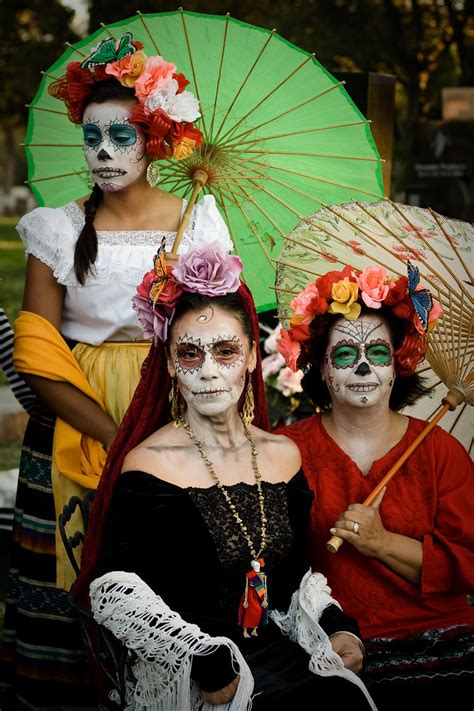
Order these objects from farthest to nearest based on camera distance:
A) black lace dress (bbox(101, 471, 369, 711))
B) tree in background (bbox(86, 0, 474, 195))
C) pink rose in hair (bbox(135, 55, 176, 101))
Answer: tree in background (bbox(86, 0, 474, 195)) < pink rose in hair (bbox(135, 55, 176, 101)) < black lace dress (bbox(101, 471, 369, 711))

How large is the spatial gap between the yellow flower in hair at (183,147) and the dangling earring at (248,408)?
0.95 metres

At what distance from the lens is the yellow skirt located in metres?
3.68

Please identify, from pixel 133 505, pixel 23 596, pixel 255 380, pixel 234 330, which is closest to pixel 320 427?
pixel 255 380

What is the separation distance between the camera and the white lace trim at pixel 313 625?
279 centimetres

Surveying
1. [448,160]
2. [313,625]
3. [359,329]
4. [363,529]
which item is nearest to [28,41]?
[448,160]

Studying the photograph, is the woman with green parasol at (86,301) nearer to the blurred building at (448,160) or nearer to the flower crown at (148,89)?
the flower crown at (148,89)

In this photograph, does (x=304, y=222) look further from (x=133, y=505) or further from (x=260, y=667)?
(x=260, y=667)

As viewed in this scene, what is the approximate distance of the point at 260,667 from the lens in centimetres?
286

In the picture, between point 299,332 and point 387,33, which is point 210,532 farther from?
point 387,33

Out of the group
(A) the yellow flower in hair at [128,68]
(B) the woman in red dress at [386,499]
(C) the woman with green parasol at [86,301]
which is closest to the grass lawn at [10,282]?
(C) the woman with green parasol at [86,301]

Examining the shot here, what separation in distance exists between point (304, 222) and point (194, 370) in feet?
3.08

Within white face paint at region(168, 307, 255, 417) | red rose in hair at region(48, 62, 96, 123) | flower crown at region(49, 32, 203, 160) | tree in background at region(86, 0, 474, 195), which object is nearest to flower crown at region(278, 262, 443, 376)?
white face paint at region(168, 307, 255, 417)

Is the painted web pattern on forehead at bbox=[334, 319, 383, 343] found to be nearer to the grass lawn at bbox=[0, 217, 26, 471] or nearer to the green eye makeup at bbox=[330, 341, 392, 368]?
the green eye makeup at bbox=[330, 341, 392, 368]

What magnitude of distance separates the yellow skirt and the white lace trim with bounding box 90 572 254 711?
3.16 feet
